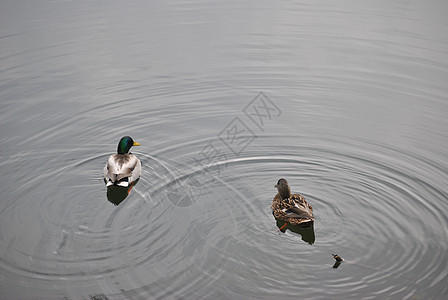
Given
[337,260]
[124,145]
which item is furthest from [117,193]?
[337,260]

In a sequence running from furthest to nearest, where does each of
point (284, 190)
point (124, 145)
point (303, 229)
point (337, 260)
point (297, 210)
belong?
point (124, 145)
point (284, 190)
point (303, 229)
point (297, 210)
point (337, 260)

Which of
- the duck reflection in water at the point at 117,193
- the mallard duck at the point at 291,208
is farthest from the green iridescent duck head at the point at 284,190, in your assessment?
the duck reflection in water at the point at 117,193

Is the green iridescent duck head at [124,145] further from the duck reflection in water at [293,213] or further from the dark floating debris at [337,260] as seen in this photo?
the dark floating debris at [337,260]

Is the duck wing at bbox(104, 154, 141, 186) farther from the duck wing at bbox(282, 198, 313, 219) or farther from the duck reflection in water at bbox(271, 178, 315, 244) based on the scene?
the duck wing at bbox(282, 198, 313, 219)

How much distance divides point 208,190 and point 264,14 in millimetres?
10198

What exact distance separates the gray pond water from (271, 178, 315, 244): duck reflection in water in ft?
0.42

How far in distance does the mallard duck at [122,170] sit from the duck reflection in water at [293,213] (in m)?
2.42

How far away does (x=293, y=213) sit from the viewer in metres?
6.92

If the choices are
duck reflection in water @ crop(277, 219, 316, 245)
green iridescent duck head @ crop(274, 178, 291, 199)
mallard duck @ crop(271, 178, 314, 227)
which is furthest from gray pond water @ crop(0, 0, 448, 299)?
green iridescent duck head @ crop(274, 178, 291, 199)

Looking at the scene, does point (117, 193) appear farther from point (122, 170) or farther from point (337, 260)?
point (337, 260)

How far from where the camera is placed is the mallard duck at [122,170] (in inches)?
321

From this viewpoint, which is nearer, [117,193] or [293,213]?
[293,213]

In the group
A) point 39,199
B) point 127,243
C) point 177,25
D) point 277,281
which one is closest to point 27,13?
point 177,25

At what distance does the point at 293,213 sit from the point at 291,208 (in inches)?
3.1
